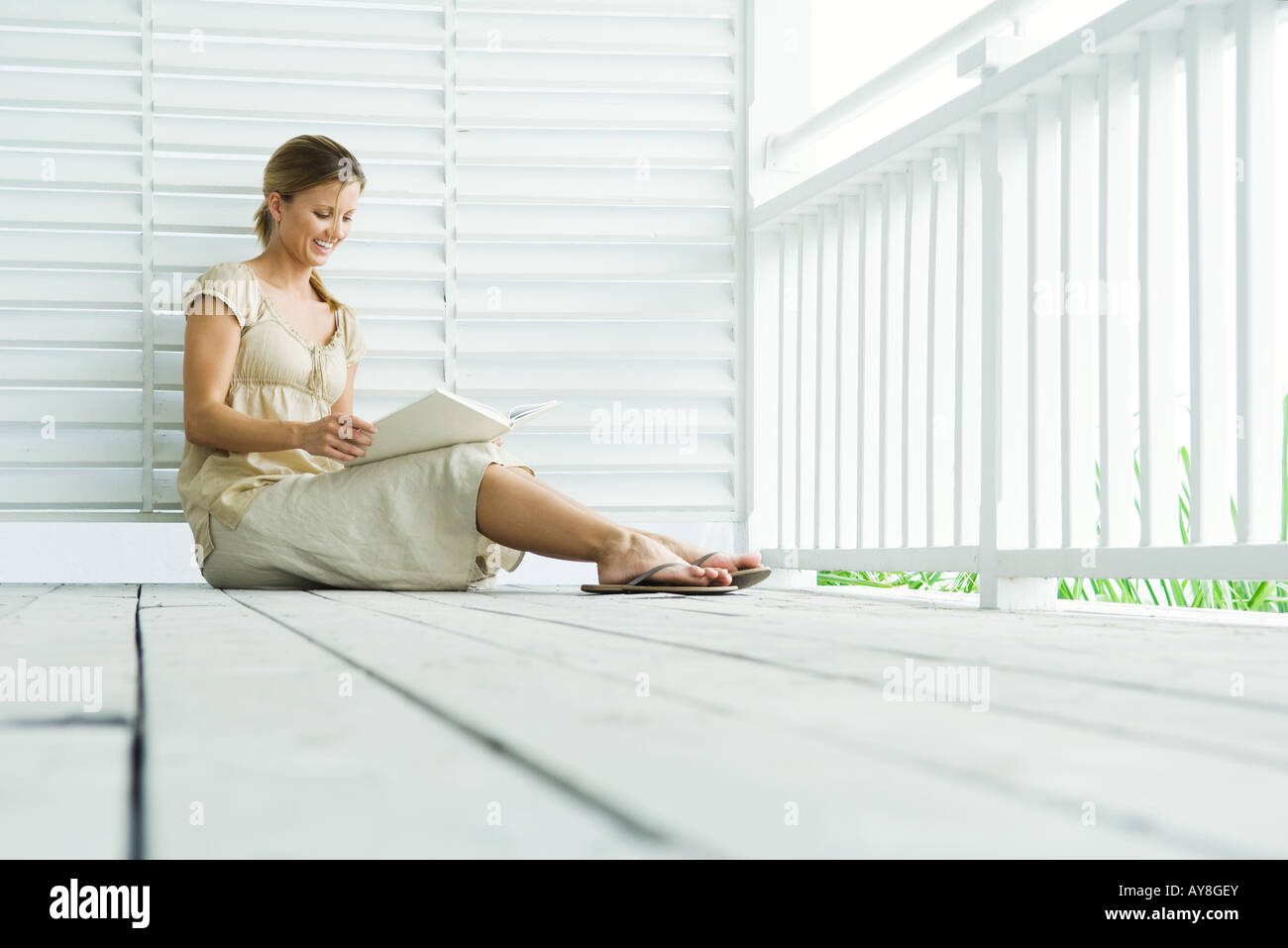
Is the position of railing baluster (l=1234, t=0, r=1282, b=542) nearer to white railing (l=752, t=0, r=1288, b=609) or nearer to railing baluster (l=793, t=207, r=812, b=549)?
white railing (l=752, t=0, r=1288, b=609)

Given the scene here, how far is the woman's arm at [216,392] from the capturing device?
236 centimetres

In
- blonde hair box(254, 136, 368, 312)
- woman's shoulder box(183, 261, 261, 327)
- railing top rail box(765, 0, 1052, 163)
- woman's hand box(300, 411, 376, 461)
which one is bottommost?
woman's hand box(300, 411, 376, 461)

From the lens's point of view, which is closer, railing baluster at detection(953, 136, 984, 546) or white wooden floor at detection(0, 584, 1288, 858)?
white wooden floor at detection(0, 584, 1288, 858)

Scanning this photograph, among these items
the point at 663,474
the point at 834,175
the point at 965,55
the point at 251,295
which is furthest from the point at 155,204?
the point at 965,55

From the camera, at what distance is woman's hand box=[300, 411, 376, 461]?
220 cm

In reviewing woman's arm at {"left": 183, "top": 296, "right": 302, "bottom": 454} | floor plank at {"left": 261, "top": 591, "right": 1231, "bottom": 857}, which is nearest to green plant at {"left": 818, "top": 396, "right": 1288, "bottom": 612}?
woman's arm at {"left": 183, "top": 296, "right": 302, "bottom": 454}

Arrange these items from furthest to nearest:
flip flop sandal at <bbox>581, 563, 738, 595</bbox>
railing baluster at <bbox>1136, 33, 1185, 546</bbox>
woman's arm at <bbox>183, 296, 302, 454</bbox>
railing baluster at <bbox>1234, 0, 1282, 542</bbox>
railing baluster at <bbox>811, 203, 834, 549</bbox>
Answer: railing baluster at <bbox>811, 203, 834, 549</bbox> → woman's arm at <bbox>183, 296, 302, 454</bbox> → flip flop sandal at <bbox>581, 563, 738, 595</bbox> → railing baluster at <bbox>1136, 33, 1185, 546</bbox> → railing baluster at <bbox>1234, 0, 1282, 542</bbox>

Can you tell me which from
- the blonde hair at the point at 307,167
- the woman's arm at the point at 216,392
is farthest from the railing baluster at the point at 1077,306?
the blonde hair at the point at 307,167

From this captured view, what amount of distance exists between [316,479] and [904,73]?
133 centimetres

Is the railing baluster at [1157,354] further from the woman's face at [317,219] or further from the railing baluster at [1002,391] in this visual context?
the woman's face at [317,219]

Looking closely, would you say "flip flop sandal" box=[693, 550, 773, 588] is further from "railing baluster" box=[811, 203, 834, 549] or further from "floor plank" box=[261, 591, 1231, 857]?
"floor plank" box=[261, 591, 1231, 857]

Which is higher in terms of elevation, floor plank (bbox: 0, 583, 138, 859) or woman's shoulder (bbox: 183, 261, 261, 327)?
woman's shoulder (bbox: 183, 261, 261, 327)

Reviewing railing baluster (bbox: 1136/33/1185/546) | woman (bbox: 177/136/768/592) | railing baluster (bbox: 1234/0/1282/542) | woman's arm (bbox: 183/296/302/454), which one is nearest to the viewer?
railing baluster (bbox: 1234/0/1282/542)

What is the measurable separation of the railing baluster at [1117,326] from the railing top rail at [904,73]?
33 centimetres
